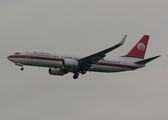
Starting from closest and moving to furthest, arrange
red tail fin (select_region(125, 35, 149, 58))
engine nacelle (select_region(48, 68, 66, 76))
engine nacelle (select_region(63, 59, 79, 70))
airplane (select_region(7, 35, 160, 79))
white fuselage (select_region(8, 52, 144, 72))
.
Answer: white fuselage (select_region(8, 52, 144, 72))
airplane (select_region(7, 35, 160, 79))
engine nacelle (select_region(63, 59, 79, 70))
engine nacelle (select_region(48, 68, 66, 76))
red tail fin (select_region(125, 35, 149, 58))

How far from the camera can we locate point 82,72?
269 ft

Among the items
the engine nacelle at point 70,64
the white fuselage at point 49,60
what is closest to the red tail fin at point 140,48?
the white fuselage at point 49,60

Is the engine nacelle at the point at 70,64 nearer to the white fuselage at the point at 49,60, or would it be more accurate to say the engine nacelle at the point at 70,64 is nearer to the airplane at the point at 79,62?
the airplane at the point at 79,62

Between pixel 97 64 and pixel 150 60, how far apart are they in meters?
8.49

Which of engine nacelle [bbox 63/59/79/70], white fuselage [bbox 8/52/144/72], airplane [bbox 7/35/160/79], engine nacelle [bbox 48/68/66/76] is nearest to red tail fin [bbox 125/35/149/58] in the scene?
airplane [bbox 7/35/160/79]

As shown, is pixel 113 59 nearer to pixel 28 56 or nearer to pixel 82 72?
pixel 82 72

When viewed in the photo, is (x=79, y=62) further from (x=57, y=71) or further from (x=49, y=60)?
(x=57, y=71)

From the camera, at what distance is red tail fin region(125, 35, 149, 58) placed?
290 feet

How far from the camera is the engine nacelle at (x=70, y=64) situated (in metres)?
78.6

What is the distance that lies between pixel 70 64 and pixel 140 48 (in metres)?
16.6

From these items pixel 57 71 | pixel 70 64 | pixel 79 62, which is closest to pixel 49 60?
pixel 70 64

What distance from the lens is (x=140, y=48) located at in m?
90.0

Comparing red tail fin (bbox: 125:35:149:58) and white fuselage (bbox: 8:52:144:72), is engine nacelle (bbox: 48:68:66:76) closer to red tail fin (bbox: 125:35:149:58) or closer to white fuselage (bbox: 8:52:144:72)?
white fuselage (bbox: 8:52:144:72)

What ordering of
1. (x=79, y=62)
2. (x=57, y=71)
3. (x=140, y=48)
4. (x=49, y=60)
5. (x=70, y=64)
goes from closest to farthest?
(x=49, y=60) → (x=70, y=64) → (x=79, y=62) → (x=57, y=71) → (x=140, y=48)
